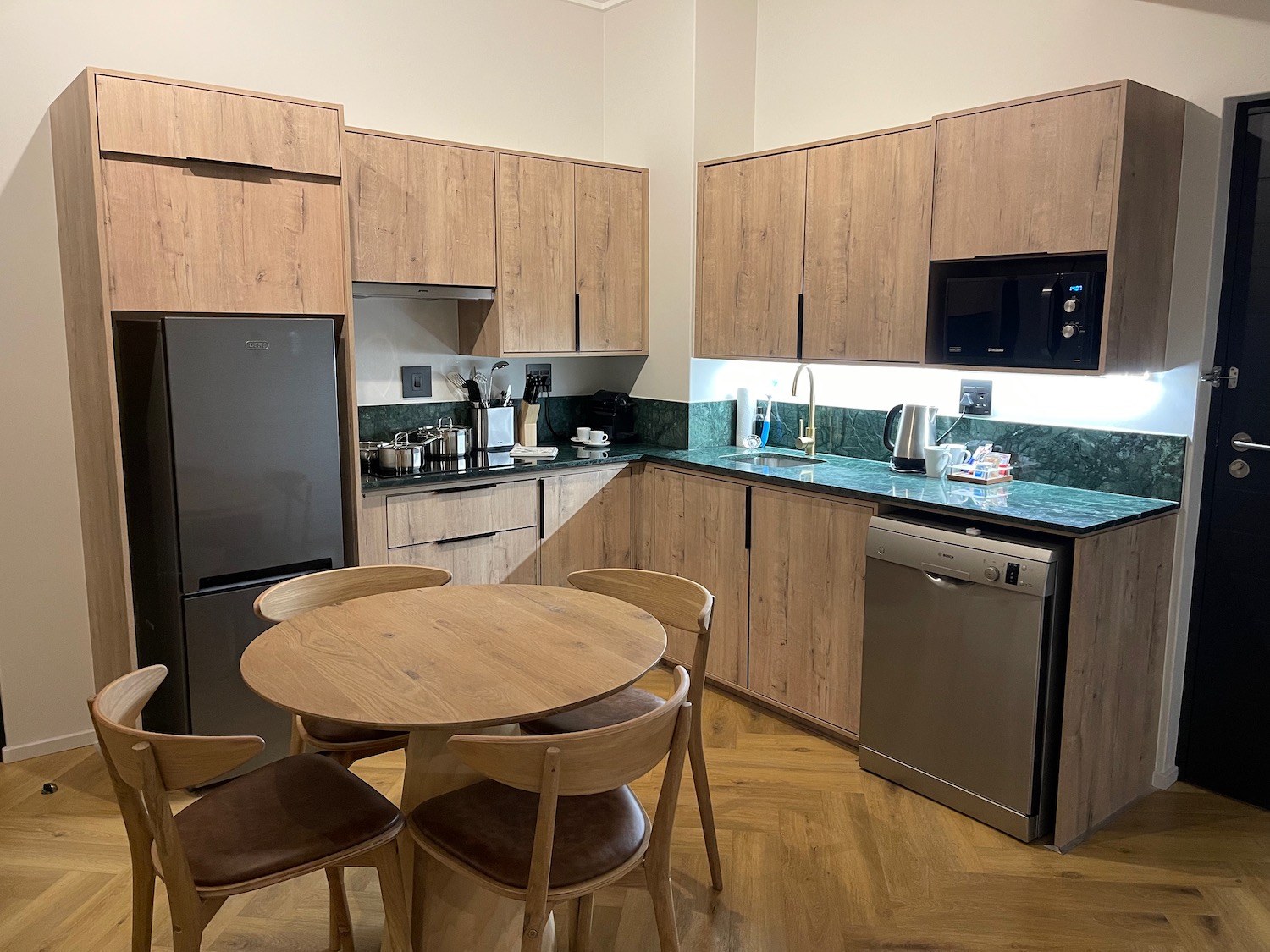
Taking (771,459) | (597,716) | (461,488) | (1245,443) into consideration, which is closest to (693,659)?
(597,716)

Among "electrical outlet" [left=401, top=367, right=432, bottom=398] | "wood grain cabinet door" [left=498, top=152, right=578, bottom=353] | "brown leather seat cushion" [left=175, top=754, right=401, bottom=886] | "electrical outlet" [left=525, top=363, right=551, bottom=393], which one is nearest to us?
"brown leather seat cushion" [left=175, top=754, right=401, bottom=886]

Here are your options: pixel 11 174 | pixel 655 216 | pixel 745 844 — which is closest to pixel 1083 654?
pixel 745 844

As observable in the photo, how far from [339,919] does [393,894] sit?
511 millimetres

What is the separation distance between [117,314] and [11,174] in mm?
746

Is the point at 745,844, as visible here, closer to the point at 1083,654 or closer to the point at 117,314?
the point at 1083,654

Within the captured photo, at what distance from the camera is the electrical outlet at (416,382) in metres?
4.03

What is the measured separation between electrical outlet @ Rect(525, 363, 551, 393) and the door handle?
8.99ft

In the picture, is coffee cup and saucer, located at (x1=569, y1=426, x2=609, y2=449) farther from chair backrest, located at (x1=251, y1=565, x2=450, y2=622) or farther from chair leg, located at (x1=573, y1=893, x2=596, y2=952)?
chair leg, located at (x1=573, y1=893, x2=596, y2=952)

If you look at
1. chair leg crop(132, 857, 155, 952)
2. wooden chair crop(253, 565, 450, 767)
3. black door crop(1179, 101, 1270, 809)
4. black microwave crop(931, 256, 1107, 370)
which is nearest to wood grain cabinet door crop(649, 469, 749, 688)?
black microwave crop(931, 256, 1107, 370)

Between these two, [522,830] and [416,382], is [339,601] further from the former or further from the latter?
[416,382]

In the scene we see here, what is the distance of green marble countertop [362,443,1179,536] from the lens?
2826 mm

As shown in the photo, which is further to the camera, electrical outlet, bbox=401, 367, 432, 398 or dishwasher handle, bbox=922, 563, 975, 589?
electrical outlet, bbox=401, 367, 432, 398

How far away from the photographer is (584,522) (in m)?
4.07

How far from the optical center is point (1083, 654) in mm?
2768
